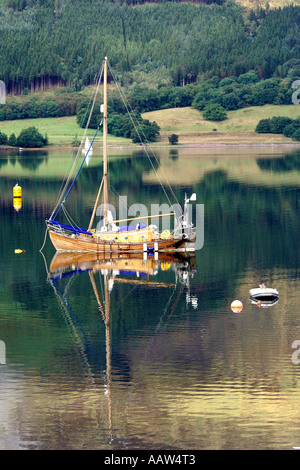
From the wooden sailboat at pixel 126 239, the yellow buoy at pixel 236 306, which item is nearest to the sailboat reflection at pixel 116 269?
the wooden sailboat at pixel 126 239

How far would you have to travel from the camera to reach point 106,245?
7644cm

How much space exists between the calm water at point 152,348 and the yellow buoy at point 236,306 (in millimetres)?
530

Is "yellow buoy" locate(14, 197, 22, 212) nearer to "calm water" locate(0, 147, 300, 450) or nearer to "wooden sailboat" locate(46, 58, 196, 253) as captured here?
"calm water" locate(0, 147, 300, 450)

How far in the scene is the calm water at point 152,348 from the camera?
37781 millimetres

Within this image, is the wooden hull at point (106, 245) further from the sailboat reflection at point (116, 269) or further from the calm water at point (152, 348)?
the calm water at point (152, 348)

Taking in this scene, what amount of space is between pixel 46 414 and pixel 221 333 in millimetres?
15621

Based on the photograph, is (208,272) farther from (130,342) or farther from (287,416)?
(287,416)

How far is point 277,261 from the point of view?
7475cm
